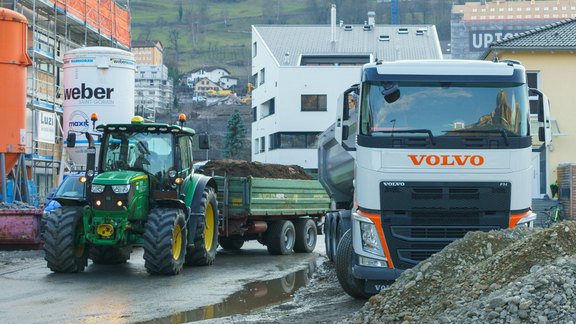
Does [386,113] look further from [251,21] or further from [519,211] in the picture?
[251,21]

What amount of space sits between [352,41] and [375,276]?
59943 mm

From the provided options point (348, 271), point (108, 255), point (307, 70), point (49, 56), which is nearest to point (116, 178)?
point (108, 255)

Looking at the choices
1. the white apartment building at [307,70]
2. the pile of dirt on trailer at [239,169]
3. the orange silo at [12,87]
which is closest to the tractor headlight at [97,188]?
the pile of dirt on trailer at [239,169]

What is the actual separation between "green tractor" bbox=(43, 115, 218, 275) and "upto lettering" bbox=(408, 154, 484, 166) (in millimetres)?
5302

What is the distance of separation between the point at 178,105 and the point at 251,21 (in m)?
58.2

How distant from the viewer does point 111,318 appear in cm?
1116

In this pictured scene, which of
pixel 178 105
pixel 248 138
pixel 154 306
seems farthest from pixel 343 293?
pixel 178 105

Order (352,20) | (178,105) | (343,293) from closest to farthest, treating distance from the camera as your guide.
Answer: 1. (343,293)
2. (178,105)
3. (352,20)

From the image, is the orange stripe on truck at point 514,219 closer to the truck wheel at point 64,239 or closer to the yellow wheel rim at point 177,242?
the yellow wheel rim at point 177,242

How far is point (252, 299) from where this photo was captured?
1330 cm

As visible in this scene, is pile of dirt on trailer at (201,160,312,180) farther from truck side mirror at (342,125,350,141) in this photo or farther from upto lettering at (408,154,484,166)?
upto lettering at (408,154,484,166)

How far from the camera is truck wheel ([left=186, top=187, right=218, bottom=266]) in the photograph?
683 inches

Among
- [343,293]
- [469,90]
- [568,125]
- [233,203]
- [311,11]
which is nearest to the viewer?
[469,90]

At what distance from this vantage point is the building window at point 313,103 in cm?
6109
